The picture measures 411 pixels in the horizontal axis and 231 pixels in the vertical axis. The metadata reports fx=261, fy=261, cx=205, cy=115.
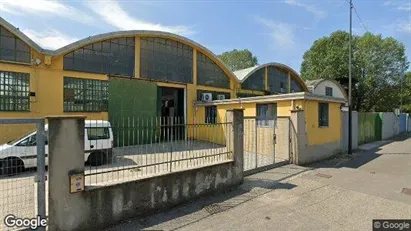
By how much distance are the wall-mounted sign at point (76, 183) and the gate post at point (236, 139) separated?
399 cm

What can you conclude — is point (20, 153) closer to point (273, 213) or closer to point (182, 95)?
point (273, 213)

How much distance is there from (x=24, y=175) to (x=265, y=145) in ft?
29.5

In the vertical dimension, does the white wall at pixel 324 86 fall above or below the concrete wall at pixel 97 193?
above

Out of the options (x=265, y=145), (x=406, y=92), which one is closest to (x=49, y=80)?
(x=265, y=145)

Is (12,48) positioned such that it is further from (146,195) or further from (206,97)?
(206,97)

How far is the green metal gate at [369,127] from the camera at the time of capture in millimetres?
18139

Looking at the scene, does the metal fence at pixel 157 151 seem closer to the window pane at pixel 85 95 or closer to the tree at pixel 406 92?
the window pane at pixel 85 95

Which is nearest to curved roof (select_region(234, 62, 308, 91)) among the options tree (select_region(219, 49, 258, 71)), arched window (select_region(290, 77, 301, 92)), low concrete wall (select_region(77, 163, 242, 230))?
arched window (select_region(290, 77, 301, 92))

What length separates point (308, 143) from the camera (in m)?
11.0

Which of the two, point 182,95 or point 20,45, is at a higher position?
point 20,45

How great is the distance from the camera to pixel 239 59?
49.4 meters

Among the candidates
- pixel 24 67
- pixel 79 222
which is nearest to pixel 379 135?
pixel 79 222

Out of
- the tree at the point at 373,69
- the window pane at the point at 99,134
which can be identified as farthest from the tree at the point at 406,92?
the window pane at the point at 99,134

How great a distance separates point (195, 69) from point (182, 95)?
2.19m
